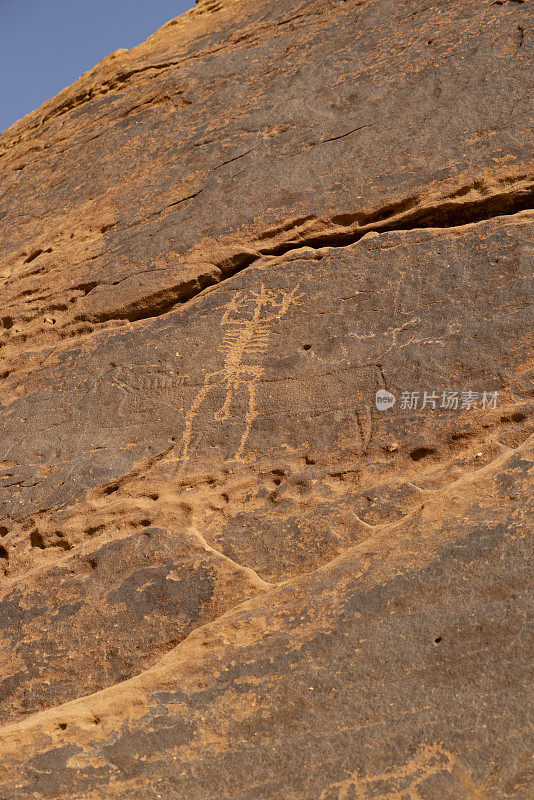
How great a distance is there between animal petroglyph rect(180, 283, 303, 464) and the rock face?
0.01 metres

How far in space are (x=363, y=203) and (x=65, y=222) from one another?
2.36m

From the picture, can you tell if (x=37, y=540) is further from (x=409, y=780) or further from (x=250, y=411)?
(x=409, y=780)

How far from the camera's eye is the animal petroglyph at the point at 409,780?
6.34ft

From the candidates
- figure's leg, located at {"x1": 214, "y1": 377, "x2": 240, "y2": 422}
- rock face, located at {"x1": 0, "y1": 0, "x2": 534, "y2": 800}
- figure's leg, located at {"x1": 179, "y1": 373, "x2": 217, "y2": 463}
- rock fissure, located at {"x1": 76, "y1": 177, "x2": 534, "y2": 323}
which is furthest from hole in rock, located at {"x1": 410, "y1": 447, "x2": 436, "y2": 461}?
rock fissure, located at {"x1": 76, "y1": 177, "x2": 534, "y2": 323}

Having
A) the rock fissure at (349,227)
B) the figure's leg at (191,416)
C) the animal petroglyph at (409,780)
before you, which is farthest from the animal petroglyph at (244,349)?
the animal petroglyph at (409,780)

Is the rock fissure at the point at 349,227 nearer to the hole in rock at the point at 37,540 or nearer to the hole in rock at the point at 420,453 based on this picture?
the hole in rock at the point at 420,453

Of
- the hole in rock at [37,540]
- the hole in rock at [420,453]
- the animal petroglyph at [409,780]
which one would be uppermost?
the hole in rock at [37,540]

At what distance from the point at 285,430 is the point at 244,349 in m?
0.59

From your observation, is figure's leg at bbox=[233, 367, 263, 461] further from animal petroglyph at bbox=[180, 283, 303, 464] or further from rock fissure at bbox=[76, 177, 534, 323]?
rock fissure at bbox=[76, 177, 534, 323]

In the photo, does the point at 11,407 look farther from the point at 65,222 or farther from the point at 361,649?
the point at 361,649

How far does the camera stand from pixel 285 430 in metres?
3.05

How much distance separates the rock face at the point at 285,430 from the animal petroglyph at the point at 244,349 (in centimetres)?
1

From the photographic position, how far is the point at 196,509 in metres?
2.96

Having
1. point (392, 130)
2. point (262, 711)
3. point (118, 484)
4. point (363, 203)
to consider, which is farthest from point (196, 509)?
point (392, 130)
